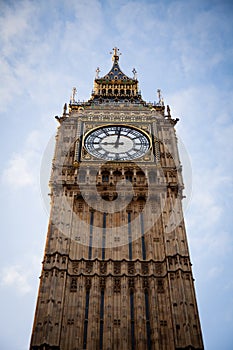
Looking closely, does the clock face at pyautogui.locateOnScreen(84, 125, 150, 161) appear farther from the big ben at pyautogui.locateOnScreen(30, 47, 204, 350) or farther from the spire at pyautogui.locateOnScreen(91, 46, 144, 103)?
the spire at pyautogui.locateOnScreen(91, 46, 144, 103)

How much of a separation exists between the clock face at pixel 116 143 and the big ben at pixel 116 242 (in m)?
0.07

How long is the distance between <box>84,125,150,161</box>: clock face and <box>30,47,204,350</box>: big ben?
0.07 metres

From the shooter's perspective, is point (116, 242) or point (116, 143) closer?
point (116, 242)

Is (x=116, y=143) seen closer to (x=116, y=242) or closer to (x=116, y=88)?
(x=116, y=242)

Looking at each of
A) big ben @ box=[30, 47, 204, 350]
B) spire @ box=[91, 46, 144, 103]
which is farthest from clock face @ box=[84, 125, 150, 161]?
spire @ box=[91, 46, 144, 103]

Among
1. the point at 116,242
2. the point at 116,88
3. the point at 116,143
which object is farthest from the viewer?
the point at 116,88

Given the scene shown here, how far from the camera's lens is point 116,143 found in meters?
35.2

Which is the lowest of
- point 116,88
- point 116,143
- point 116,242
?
point 116,242

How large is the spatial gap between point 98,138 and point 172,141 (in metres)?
5.30

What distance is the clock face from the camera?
112 feet

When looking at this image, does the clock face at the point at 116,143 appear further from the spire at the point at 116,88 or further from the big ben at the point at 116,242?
the spire at the point at 116,88

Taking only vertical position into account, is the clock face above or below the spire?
below

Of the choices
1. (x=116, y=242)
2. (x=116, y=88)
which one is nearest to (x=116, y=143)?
(x=116, y=242)

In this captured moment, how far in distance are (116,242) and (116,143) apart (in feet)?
31.8
